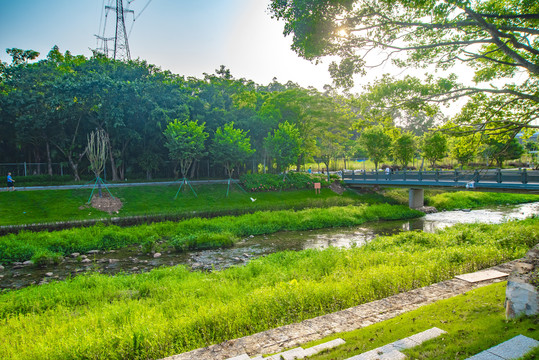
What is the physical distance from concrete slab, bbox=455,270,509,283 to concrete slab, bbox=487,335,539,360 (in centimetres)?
408

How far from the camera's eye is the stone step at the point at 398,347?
4.90 metres

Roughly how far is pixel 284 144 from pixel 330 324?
31842 mm

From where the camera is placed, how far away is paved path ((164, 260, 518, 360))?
5.94 metres

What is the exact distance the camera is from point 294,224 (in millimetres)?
24578

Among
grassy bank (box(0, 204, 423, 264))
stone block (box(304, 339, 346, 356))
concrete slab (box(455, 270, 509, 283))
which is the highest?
stone block (box(304, 339, 346, 356))

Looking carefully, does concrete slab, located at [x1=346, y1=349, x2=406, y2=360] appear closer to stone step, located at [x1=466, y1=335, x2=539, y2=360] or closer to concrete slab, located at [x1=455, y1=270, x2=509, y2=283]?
stone step, located at [x1=466, y1=335, x2=539, y2=360]

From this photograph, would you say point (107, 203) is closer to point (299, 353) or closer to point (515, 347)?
point (299, 353)

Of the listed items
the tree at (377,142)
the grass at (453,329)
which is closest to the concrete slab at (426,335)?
the grass at (453,329)

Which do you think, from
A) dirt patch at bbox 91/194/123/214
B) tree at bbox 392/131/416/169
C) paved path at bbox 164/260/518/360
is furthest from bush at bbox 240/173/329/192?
paved path at bbox 164/260/518/360

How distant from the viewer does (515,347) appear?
469cm

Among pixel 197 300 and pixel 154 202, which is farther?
pixel 154 202

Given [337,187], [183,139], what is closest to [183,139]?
[183,139]

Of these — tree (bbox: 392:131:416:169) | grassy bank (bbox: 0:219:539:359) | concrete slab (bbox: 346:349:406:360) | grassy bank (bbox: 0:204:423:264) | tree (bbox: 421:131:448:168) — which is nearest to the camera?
concrete slab (bbox: 346:349:406:360)

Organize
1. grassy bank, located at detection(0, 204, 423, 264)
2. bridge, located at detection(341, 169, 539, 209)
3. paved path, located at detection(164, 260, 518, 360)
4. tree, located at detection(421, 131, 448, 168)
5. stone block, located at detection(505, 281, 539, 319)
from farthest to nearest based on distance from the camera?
tree, located at detection(421, 131, 448, 168) → bridge, located at detection(341, 169, 539, 209) → grassy bank, located at detection(0, 204, 423, 264) → paved path, located at detection(164, 260, 518, 360) → stone block, located at detection(505, 281, 539, 319)
